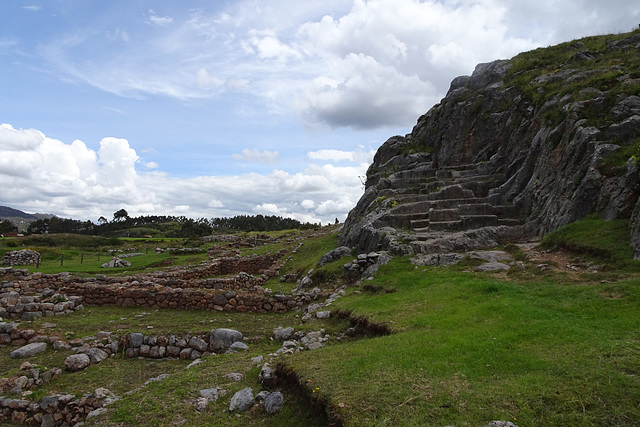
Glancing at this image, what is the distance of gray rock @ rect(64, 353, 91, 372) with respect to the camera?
27.6ft

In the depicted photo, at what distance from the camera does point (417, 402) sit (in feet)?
15.4

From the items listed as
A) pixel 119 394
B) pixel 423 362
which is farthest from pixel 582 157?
pixel 119 394

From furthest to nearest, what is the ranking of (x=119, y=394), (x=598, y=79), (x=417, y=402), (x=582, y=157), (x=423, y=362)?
(x=598, y=79) < (x=582, y=157) < (x=119, y=394) < (x=423, y=362) < (x=417, y=402)

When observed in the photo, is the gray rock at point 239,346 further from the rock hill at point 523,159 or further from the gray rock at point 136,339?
the rock hill at point 523,159

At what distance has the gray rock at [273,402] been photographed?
5746 millimetres

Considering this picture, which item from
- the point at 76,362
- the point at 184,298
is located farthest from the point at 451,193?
the point at 76,362

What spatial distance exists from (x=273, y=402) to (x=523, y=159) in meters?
21.0

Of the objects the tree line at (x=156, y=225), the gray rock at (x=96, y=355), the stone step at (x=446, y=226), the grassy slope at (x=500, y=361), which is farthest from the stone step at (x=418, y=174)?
the tree line at (x=156, y=225)

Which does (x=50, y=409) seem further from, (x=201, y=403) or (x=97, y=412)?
(x=201, y=403)

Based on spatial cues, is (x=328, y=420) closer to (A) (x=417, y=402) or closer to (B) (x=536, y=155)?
(A) (x=417, y=402)

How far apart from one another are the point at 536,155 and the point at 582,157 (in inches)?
185

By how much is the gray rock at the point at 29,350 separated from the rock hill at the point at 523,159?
41.6ft

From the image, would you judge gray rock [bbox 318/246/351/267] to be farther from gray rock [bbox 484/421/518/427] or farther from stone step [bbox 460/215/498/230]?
gray rock [bbox 484/421/518/427]

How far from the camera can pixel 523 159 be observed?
69.1 feet
